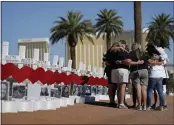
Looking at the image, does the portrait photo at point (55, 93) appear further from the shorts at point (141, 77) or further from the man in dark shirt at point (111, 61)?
the shorts at point (141, 77)

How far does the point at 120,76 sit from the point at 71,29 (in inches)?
1222

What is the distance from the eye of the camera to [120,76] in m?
9.34

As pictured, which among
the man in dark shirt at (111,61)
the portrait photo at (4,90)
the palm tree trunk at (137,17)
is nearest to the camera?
the portrait photo at (4,90)

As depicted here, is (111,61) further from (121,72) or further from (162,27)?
(162,27)

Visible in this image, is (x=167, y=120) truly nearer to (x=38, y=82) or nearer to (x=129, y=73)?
(x=129, y=73)

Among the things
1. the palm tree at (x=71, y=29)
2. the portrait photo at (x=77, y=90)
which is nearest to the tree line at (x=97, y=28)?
the palm tree at (x=71, y=29)

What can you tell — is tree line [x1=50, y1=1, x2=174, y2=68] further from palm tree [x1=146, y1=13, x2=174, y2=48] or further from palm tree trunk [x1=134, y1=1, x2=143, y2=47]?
palm tree trunk [x1=134, y1=1, x2=143, y2=47]

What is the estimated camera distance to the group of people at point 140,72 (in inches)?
362

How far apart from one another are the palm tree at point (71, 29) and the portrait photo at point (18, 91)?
30.7 metres

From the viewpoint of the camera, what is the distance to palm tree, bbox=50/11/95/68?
40.0m

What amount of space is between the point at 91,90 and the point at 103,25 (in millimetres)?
29802

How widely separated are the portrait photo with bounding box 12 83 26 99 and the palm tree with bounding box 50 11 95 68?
101 feet

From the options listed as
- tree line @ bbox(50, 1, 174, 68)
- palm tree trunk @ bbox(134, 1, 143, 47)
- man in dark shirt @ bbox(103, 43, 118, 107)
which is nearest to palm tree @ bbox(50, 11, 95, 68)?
tree line @ bbox(50, 1, 174, 68)

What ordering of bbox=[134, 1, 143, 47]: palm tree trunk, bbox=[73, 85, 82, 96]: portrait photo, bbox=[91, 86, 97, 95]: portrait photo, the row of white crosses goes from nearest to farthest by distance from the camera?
the row of white crosses → bbox=[73, 85, 82, 96]: portrait photo → bbox=[91, 86, 97, 95]: portrait photo → bbox=[134, 1, 143, 47]: palm tree trunk
